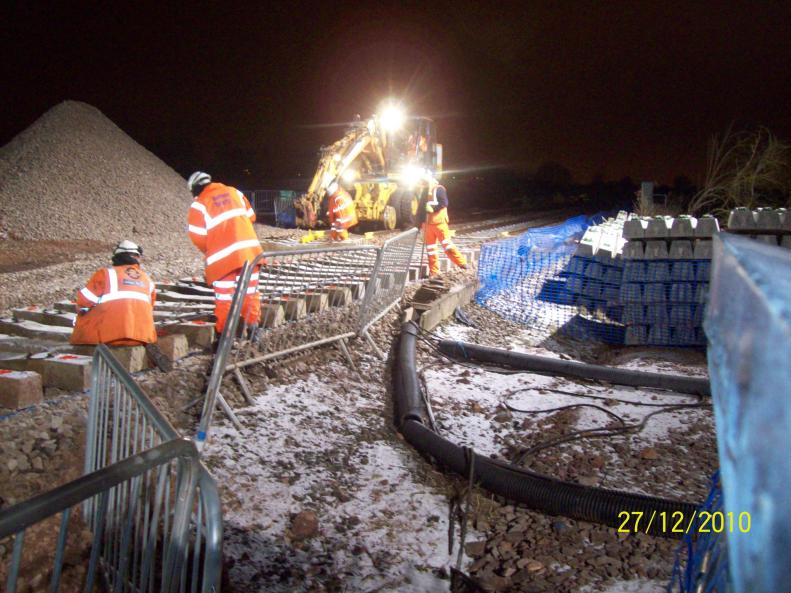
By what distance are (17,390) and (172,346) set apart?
1232mm

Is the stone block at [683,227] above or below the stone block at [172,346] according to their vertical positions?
above

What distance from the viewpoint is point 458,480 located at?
403 cm

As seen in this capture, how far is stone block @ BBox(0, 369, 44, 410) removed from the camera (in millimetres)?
3721

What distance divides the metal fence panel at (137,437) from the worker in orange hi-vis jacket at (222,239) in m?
1.98

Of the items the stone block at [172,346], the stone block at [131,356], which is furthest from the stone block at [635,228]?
the stone block at [131,356]

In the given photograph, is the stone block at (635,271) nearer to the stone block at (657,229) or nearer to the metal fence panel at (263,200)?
the stone block at (657,229)

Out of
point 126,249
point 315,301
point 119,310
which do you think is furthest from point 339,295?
point 119,310

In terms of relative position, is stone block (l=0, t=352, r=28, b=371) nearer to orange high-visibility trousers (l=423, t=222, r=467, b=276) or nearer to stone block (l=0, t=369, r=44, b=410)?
stone block (l=0, t=369, r=44, b=410)

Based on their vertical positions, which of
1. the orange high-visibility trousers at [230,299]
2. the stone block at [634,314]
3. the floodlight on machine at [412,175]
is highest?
the floodlight on machine at [412,175]

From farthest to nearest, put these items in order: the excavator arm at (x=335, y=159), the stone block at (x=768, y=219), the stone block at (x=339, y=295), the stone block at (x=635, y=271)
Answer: the excavator arm at (x=335, y=159) → the stone block at (x=635, y=271) → the stone block at (x=768, y=219) → the stone block at (x=339, y=295)

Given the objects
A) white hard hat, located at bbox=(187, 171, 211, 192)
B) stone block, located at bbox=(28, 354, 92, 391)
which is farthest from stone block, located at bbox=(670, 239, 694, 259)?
stone block, located at bbox=(28, 354, 92, 391)

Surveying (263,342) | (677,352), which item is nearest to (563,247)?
(677,352)

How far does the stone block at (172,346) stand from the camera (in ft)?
15.6

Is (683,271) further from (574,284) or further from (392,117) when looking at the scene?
(392,117)
